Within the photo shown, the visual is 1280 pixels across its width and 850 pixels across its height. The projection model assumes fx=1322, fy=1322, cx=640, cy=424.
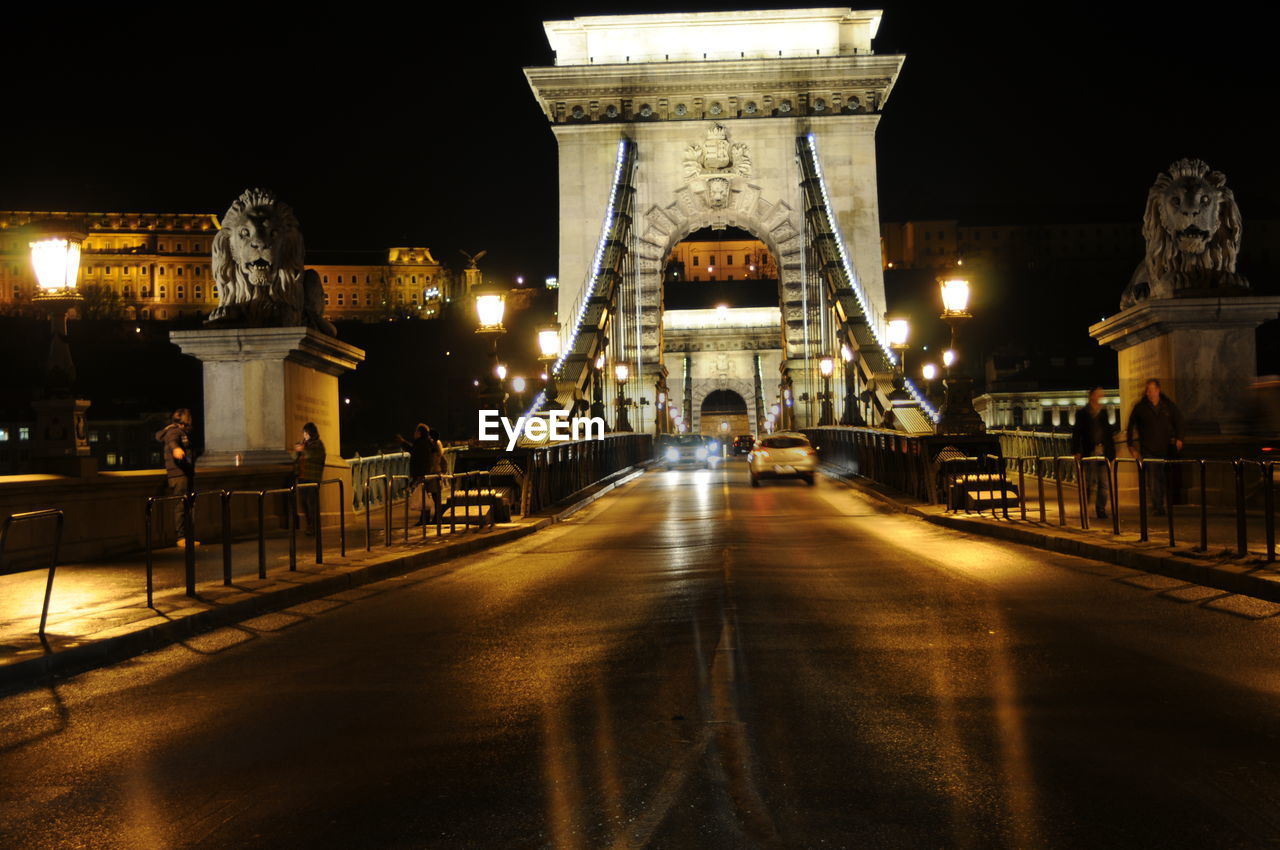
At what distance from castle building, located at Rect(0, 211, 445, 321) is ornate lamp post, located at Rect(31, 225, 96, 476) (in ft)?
419

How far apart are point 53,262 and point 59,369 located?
3.69ft

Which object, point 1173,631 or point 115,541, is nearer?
point 1173,631

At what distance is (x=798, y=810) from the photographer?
4.50 m

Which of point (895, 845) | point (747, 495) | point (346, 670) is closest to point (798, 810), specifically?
point (895, 845)

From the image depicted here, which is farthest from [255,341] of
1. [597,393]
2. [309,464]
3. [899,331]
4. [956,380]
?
[597,393]

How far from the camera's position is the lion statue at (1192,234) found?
1783cm

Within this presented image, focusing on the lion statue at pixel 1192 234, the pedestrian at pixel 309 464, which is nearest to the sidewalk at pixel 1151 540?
the lion statue at pixel 1192 234

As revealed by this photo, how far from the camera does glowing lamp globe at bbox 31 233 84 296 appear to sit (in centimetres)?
1320

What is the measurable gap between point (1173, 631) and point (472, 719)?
4635 millimetres

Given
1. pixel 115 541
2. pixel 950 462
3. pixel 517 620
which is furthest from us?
pixel 950 462

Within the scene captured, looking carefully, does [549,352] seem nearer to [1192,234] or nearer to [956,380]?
[956,380]

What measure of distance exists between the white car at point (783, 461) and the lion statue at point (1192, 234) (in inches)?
533

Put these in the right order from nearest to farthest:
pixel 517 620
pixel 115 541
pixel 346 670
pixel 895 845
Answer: pixel 895 845, pixel 346 670, pixel 517 620, pixel 115 541

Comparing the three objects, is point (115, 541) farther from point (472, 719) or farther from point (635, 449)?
point (635, 449)
